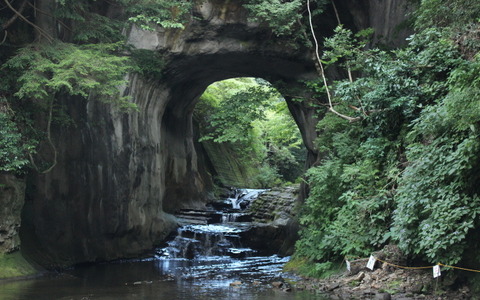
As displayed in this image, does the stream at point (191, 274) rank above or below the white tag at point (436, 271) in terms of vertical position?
below

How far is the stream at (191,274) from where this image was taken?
898 centimetres

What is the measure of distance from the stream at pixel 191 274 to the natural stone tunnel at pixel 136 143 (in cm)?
93

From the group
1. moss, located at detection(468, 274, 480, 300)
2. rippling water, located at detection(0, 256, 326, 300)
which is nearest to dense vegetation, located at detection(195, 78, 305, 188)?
rippling water, located at detection(0, 256, 326, 300)

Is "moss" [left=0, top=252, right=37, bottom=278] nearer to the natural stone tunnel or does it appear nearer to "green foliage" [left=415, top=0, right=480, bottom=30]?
the natural stone tunnel

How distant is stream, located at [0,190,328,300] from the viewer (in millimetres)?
8977

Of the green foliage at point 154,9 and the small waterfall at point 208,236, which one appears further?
the small waterfall at point 208,236

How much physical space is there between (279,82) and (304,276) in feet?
25.2

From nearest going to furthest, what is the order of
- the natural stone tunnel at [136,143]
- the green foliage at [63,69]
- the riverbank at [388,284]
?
1. the riverbank at [388,284]
2. the green foliage at [63,69]
3. the natural stone tunnel at [136,143]

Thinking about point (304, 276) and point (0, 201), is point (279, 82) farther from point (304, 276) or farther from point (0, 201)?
point (0, 201)

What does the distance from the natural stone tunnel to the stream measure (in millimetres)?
934

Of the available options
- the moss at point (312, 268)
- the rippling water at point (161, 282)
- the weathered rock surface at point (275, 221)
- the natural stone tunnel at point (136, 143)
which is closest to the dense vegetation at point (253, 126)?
the natural stone tunnel at point (136, 143)

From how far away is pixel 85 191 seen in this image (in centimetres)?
1416

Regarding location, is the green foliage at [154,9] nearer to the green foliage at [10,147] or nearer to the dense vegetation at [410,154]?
the green foliage at [10,147]

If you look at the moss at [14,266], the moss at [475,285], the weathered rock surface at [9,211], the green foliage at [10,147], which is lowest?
the moss at [14,266]
